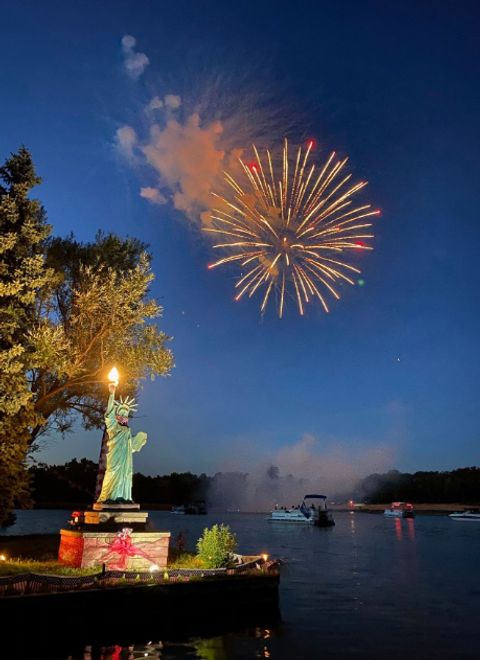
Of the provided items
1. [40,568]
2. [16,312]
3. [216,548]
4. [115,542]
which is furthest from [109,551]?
[16,312]

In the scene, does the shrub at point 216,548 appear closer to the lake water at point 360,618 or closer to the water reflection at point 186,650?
the lake water at point 360,618

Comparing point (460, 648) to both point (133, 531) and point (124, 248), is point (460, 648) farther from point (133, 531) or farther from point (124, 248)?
point (124, 248)

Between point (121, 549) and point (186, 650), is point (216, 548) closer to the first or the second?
point (121, 549)

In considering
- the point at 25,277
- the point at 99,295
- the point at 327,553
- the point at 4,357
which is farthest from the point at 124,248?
the point at 327,553

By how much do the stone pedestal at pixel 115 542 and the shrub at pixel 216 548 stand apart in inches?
68.3

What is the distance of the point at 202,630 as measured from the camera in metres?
17.3

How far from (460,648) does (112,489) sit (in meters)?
12.7

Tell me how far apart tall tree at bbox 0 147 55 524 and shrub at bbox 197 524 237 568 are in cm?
783

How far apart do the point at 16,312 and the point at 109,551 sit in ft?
32.1

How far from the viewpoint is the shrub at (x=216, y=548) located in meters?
20.1

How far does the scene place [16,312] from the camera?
72.3 feet

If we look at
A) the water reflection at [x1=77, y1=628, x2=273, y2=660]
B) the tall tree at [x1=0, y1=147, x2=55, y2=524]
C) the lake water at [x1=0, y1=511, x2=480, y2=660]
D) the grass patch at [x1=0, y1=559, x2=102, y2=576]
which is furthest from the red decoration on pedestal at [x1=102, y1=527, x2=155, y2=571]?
the tall tree at [x1=0, y1=147, x2=55, y2=524]

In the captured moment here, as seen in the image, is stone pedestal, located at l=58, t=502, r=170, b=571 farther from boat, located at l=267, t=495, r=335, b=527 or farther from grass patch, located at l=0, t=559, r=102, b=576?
boat, located at l=267, t=495, r=335, b=527

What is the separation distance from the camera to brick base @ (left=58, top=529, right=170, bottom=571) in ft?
59.6
